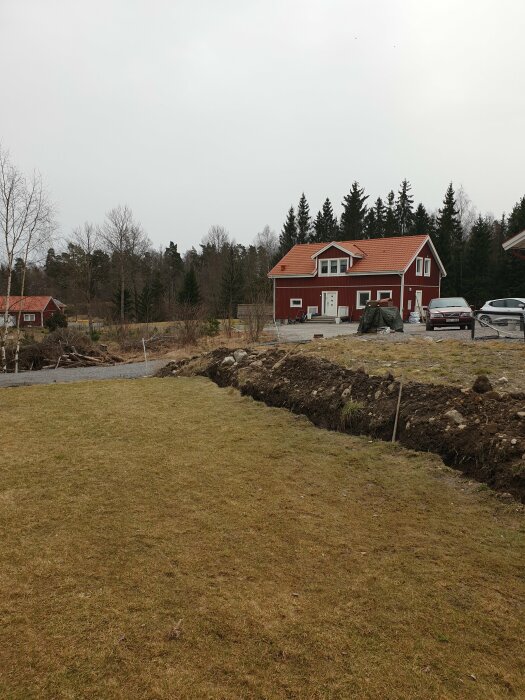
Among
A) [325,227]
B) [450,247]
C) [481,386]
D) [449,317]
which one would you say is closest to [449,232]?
[450,247]

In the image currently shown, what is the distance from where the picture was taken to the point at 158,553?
11.7 feet

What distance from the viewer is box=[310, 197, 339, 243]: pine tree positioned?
73.3 metres

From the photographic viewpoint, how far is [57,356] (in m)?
22.8

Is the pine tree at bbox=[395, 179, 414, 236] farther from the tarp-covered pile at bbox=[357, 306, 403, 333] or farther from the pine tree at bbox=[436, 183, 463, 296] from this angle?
the tarp-covered pile at bbox=[357, 306, 403, 333]

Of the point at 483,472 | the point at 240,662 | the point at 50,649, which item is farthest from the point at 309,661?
the point at 483,472

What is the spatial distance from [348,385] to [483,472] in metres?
3.22

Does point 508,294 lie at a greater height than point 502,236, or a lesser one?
lesser

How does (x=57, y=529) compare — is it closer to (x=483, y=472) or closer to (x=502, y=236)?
(x=483, y=472)

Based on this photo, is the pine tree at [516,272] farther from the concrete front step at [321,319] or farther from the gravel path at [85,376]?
the gravel path at [85,376]

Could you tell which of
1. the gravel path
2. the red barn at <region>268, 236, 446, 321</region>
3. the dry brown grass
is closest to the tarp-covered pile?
the dry brown grass

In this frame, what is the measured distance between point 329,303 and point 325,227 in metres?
40.8

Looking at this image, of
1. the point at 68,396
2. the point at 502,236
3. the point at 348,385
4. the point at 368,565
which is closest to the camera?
the point at 368,565

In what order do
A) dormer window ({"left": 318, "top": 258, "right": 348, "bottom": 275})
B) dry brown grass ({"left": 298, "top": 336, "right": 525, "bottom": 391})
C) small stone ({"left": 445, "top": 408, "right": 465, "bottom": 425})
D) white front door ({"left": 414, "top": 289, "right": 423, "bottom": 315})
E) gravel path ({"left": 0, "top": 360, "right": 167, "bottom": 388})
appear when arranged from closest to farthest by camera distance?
small stone ({"left": 445, "top": 408, "right": 465, "bottom": 425}), dry brown grass ({"left": 298, "top": 336, "right": 525, "bottom": 391}), gravel path ({"left": 0, "top": 360, "right": 167, "bottom": 388}), white front door ({"left": 414, "top": 289, "right": 423, "bottom": 315}), dormer window ({"left": 318, "top": 258, "right": 348, "bottom": 275})

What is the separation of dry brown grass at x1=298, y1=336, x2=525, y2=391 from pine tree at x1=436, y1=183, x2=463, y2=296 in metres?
45.4
